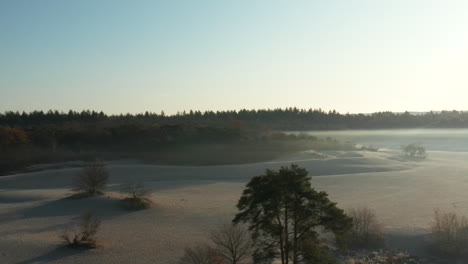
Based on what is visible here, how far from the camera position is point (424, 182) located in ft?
104

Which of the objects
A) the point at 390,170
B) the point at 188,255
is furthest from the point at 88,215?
the point at 390,170

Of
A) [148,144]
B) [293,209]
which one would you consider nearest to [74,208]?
[293,209]

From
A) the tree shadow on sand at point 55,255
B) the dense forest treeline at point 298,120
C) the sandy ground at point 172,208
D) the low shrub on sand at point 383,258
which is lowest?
the low shrub on sand at point 383,258

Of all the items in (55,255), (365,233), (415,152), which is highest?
(415,152)

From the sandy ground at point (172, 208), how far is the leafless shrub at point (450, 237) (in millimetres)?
816

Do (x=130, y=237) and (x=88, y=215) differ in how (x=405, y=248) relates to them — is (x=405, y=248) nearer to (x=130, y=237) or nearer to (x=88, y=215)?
(x=130, y=237)

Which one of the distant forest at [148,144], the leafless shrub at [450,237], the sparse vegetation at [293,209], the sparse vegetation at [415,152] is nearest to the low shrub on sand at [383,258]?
the leafless shrub at [450,237]

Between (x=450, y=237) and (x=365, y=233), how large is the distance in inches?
127

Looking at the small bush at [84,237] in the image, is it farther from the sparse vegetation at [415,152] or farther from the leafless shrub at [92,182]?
the sparse vegetation at [415,152]

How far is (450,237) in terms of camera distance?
15.3 metres

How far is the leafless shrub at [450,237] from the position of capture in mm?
15078

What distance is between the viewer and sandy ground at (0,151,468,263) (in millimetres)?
15586

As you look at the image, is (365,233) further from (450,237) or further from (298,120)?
(298,120)

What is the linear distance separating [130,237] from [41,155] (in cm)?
4132
